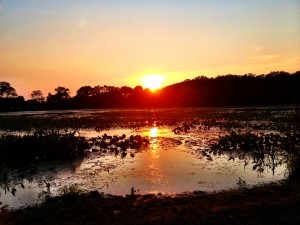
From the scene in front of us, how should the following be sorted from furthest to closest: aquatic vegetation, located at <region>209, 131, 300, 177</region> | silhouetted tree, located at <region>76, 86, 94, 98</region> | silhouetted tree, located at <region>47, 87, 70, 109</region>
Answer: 1. silhouetted tree, located at <region>76, 86, 94, 98</region>
2. silhouetted tree, located at <region>47, 87, 70, 109</region>
3. aquatic vegetation, located at <region>209, 131, 300, 177</region>

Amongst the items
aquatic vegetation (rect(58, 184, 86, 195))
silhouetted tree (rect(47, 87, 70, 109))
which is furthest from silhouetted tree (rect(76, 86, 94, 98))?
aquatic vegetation (rect(58, 184, 86, 195))

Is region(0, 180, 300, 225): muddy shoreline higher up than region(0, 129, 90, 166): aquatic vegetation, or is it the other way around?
region(0, 129, 90, 166): aquatic vegetation

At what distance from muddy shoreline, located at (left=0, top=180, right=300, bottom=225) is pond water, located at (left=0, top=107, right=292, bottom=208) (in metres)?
0.79

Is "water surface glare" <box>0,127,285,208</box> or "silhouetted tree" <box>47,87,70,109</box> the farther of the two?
"silhouetted tree" <box>47,87,70,109</box>

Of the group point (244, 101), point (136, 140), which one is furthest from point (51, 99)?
point (136, 140)

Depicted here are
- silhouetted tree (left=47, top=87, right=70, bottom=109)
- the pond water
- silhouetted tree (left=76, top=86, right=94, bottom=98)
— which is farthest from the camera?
silhouetted tree (left=76, top=86, right=94, bottom=98)

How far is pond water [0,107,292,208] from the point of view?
9.76 m

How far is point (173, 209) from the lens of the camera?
7.58m

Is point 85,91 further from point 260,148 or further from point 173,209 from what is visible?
point 173,209

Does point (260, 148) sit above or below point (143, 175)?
above

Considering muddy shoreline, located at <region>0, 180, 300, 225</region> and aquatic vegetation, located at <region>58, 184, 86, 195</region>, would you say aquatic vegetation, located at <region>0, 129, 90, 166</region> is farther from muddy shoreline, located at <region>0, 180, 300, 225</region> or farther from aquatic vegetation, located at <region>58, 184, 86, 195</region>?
muddy shoreline, located at <region>0, 180, 300, 225</region>

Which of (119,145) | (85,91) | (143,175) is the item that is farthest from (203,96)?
(143,175)

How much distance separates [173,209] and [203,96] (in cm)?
7318

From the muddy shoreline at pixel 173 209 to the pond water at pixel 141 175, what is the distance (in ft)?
2.60
